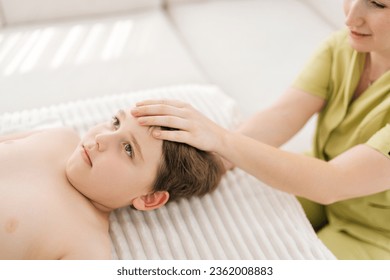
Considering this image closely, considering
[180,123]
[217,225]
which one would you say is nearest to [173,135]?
[180,123]

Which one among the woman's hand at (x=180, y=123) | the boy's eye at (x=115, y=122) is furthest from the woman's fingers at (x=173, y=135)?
the boy's eye at (x=115, y=122)

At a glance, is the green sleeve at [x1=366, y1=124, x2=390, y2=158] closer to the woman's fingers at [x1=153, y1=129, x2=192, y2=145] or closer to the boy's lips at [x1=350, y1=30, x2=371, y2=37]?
the boy's lips at [x1=350, y1=30, x2=371, y2=37]

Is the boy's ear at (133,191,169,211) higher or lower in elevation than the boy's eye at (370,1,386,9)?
lower

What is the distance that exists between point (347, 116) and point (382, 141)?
0.23 metres

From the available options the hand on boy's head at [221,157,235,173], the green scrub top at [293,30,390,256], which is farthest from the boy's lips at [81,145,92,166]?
the green scrub top at [293,30,390,256]

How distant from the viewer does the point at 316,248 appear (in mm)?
1280

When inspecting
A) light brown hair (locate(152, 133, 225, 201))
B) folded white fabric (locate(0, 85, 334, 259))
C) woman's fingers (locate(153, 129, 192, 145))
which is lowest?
folded white fabric (locate(0, 85, 334, 259))

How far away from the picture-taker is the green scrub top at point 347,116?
4.35 feet

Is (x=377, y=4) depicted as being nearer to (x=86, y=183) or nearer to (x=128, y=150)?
(x=128, y=150)

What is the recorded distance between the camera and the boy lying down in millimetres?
1093

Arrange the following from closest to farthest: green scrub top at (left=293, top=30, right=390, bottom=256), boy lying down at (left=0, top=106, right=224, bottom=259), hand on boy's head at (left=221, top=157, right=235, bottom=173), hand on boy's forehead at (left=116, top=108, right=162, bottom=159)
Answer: boy lying down at (left=0, top=106, right=224, bottom=259), hand on boy's forehead at (left=116, top=108, right=162, bottom=159), green scrub top at (left=293, top=30, right=390, bottom=256), hand on boy's head at (left=221, top=157, right=235, bottom=173)

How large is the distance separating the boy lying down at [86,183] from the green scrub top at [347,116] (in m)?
0.39

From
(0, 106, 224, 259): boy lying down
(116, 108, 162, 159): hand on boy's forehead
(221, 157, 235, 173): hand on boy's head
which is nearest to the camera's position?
(0, 106, 224, 259): boy lying down

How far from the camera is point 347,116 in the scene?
1.40 metres
